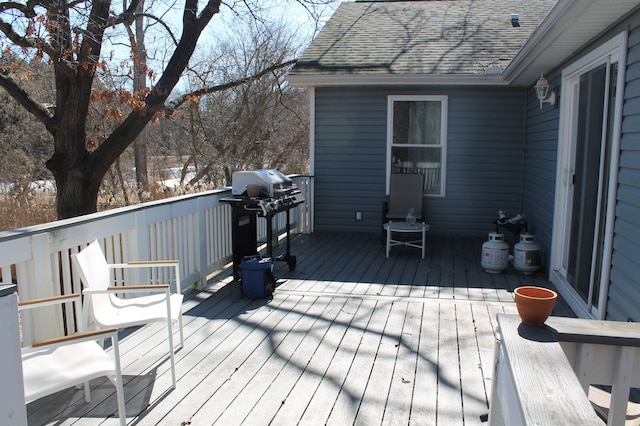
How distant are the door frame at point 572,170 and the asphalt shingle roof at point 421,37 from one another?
91.2 inches

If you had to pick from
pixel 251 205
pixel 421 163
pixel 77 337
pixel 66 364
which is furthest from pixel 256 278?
pixel 421 163

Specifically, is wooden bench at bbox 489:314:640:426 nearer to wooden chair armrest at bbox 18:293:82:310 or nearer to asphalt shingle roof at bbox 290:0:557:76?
wooden chair armrest at bbox 18:293:82:310

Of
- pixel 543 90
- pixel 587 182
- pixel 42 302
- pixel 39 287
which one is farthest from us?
pixel 543 90

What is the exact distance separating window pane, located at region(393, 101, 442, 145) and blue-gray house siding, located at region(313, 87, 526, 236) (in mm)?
173

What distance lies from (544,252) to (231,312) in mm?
3525

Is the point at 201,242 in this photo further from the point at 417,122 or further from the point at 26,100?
the point at 26,100

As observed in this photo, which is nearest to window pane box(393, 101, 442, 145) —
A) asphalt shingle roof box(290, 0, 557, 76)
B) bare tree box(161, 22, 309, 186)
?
asphalt shingle roof box(290, 0, 557, 76)

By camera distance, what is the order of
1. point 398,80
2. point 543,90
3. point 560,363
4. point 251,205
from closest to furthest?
point 560,363, point 251,205, point 543,90, point 398,80

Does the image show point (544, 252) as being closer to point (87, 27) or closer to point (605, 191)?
point (605, 191)

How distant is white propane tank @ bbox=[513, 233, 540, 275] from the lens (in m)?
5.40

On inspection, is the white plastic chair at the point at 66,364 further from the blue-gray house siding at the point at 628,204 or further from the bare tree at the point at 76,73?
the bare tree at the point at 76,73

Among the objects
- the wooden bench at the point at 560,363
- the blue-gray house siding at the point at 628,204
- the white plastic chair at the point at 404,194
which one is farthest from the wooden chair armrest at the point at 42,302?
the white plastic chair at the point at 404,194

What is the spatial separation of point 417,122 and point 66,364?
6.35 meters

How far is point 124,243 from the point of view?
3.76 meters
